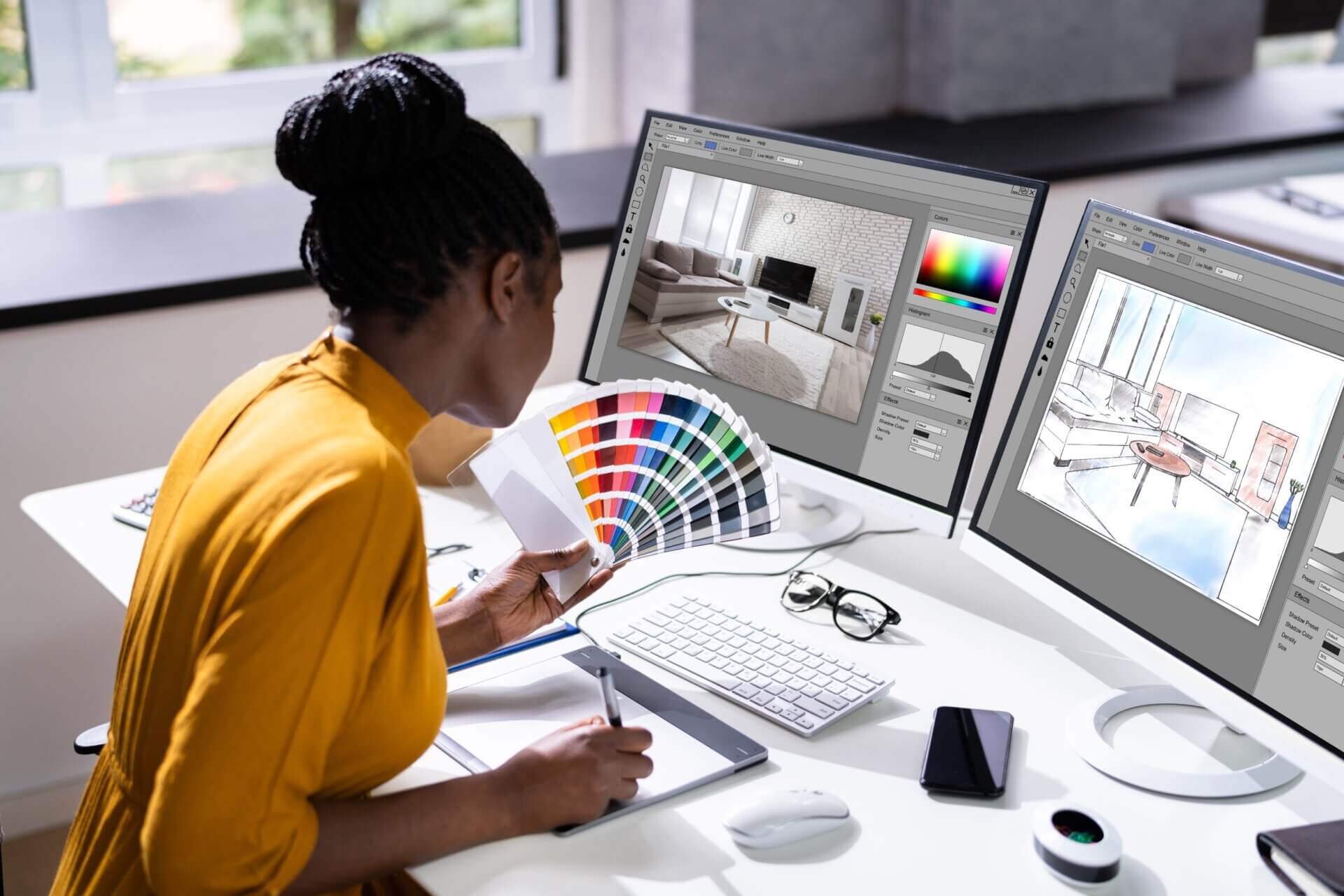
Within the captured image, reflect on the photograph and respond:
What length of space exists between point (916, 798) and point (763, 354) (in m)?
0.58

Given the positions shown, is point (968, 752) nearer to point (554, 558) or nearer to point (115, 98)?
point (554, 558)

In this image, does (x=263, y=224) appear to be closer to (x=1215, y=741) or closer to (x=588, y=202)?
(x=588, y=202)

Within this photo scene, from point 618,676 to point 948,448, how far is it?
0.42m

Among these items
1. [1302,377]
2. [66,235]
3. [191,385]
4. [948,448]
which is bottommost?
[191,385]

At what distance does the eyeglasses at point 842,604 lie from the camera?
140 centimetres

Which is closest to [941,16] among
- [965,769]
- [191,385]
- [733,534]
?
[191,385]

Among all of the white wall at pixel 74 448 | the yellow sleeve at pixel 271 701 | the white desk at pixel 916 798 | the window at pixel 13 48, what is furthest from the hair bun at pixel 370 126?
the window at pixel 13 48

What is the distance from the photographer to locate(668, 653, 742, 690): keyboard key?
4.16 feet

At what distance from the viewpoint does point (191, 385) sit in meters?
2.21

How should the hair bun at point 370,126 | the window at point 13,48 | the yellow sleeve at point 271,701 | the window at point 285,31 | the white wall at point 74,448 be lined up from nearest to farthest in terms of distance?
the yellow sleeve at point 271,701, the hair bun at point 370,126, the white wall at point 74,448, the window at point 13,48, the window at point 285,31

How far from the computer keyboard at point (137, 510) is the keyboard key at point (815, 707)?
85 cm

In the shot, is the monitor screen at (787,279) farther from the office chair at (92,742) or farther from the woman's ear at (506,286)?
the office chair at (92,742)

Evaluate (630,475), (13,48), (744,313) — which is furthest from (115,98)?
(630,475)

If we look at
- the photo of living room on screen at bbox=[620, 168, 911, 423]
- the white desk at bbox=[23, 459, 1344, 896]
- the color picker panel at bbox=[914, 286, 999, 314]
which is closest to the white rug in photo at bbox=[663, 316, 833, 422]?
the photo of living room on screen at bbox=[620, 168, 911, 423]
